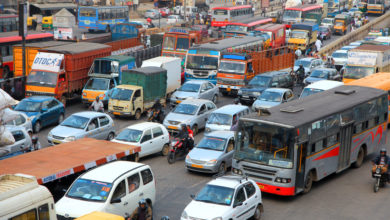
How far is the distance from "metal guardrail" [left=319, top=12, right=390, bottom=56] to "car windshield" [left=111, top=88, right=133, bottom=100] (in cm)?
2743

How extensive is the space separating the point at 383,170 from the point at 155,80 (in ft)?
48.6

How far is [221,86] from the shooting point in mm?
34438

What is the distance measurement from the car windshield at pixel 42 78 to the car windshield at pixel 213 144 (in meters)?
11.8

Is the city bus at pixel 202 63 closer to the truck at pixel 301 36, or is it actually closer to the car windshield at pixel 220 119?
the car windshield at pixel 220 119

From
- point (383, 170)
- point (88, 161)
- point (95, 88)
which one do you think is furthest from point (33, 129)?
point (383, 170)

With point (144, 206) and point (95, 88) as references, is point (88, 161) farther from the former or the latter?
point (95, 88)

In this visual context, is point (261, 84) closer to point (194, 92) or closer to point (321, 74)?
point (194, 92)

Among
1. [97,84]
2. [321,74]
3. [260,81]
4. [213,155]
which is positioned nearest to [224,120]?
[213,155]

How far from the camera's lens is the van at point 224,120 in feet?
80.2

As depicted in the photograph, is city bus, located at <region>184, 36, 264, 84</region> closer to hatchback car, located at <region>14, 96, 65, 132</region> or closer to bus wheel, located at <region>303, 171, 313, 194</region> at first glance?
hatchback car, located at <region>14, 96, 65, 132</region>

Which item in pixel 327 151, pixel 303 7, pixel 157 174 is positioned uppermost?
pixel 303 7

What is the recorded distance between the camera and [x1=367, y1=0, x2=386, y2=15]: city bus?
87.8 metres

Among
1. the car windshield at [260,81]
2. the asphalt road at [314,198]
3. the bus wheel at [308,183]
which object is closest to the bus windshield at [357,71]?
the car windshield at [260,81]

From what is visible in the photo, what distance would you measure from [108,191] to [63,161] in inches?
88.8
